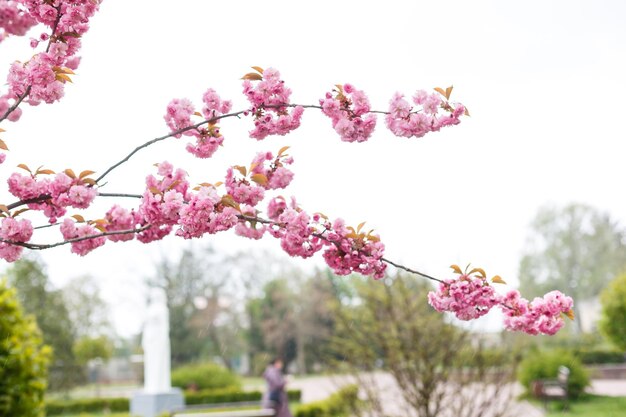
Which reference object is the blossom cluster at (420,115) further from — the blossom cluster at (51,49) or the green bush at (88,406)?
the green bush at (88,406)

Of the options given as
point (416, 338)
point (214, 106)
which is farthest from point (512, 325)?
point (416, 338)

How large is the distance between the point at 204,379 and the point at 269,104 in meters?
17.9

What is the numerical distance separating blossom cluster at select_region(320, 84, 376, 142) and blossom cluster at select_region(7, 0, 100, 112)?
1.02m

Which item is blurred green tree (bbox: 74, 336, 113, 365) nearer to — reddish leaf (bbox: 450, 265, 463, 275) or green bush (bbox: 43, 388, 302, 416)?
green bush (bbox: 43, 388, 302, 416)

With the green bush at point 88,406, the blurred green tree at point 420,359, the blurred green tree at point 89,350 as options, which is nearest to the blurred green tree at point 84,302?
the blurred green tree at point 89,350

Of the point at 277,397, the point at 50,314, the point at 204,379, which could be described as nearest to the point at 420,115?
the point at 277,397

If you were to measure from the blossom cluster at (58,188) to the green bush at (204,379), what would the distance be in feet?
57.5

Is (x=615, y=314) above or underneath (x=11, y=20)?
underneath

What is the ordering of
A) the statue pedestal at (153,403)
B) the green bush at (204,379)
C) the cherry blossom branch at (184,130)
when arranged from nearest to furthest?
the cherry blossom branch at (184,130), the statue pedestal at (153,403), the green bush at (204,379)

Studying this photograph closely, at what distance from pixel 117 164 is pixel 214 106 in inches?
23.7

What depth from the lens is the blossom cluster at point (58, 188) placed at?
7.93ft

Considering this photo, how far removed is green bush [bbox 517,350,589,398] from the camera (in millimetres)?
13664

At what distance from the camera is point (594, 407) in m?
12.5

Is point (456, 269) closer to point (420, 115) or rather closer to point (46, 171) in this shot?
point (420, 115)
